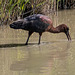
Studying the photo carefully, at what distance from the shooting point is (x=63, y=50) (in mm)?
7090

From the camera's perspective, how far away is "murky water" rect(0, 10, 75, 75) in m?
5.26

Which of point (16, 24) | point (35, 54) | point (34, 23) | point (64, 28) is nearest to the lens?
point (35, 54)

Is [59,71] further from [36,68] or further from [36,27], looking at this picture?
[36,27]

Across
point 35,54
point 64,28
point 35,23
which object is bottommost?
point 64,28

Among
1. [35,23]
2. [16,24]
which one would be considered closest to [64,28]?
[35,23]

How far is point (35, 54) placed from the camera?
671 centimetres

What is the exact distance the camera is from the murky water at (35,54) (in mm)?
5262

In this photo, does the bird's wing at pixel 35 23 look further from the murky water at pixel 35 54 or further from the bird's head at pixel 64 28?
the bird's head at pixel 64 28

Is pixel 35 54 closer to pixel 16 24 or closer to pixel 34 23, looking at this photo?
pixel 16 24

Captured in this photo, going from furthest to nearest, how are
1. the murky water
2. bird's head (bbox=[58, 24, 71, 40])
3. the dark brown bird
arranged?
bird's head (bbox=[58, 24, 71, 40]) < the dark brown bird < the murky water

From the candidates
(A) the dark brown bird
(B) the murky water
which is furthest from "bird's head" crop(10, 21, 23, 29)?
(B) the murky water

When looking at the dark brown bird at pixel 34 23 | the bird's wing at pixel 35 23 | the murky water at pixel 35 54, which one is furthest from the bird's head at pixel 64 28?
the bird's wing at pixel 35 23

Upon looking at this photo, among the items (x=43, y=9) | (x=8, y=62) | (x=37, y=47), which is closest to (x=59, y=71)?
(x=8, y=62)

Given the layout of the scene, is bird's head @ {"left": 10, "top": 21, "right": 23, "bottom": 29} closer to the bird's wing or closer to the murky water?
the bird's wing
